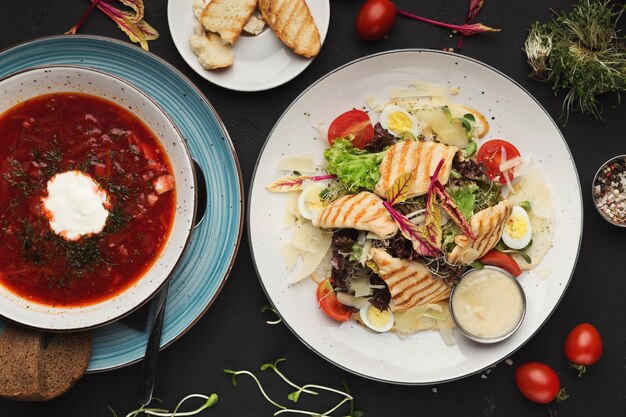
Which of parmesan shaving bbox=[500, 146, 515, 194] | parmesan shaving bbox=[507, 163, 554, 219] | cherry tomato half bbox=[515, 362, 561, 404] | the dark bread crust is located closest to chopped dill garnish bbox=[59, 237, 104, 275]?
the dark bread crust

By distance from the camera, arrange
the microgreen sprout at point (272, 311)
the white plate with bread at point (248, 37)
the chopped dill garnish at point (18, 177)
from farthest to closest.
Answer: the microgreen sprout at point (272, 311), the white plate with bread at point (248, 37), the chopped dill garnish at point (18, 177)

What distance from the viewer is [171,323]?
3.63 m

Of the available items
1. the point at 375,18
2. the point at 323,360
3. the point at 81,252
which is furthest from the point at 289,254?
the point at 375,18

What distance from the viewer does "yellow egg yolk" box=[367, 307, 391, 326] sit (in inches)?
151

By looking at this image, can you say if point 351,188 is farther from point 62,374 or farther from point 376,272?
point 62,374

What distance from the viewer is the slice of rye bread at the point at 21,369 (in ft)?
11.3

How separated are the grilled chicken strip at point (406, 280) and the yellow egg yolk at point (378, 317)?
0.29ft

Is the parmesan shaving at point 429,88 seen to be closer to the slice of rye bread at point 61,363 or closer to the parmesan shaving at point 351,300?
the parmesan shaving at point 351,300

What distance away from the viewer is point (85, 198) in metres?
3.24

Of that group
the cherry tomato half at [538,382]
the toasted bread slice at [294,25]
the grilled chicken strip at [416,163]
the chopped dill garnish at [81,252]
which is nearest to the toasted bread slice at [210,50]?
the toasted bread slice at [294,25]

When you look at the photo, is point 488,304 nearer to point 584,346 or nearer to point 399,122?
point 584,346

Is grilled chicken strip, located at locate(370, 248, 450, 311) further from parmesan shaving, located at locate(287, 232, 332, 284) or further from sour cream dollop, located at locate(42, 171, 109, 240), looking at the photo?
sour cream dollop, located at locate(42, 171, 109, 240)

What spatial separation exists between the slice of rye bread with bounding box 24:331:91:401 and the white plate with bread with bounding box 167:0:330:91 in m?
1.75

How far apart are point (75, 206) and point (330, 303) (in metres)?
1.60
